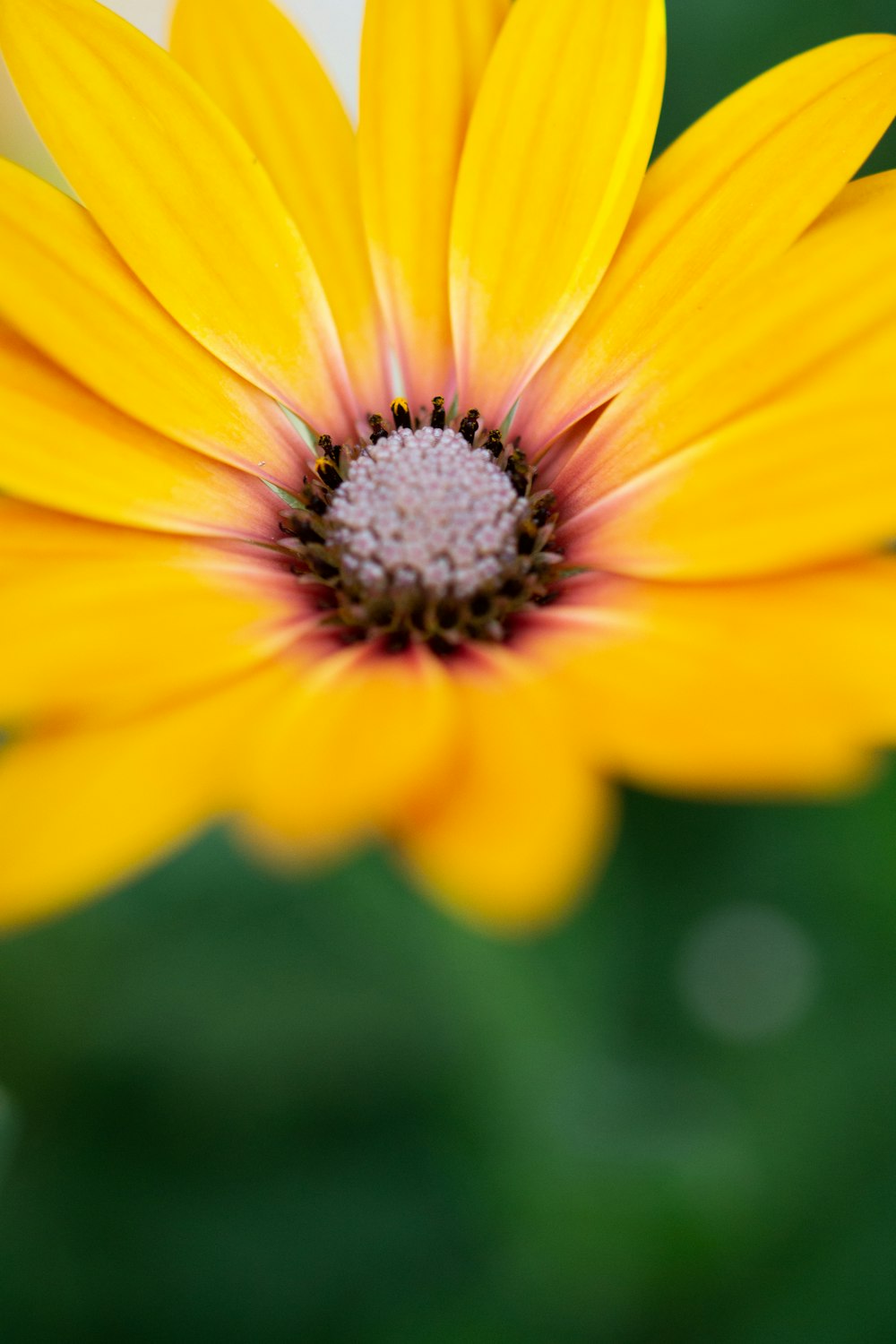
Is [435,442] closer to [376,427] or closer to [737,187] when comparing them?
[376,427]

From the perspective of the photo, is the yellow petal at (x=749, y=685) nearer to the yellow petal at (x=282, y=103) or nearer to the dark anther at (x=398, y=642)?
the dark anther at (x=398, y=642)

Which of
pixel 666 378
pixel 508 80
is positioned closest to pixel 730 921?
pixel 666 378

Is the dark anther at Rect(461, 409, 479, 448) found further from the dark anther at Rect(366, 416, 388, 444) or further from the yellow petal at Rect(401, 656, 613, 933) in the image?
the yellow petal at Rect(401, 656, 613, 933)

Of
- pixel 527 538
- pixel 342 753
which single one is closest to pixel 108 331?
pixel 527 538

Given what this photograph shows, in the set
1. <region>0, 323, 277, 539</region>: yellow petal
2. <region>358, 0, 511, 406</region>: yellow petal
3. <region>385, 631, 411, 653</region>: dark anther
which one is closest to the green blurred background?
<region>385, 631, 411, 653</region>: dark anther

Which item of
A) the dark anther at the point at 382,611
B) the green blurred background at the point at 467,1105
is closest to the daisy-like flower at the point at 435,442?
A: the dark anther at the point at 382,611
